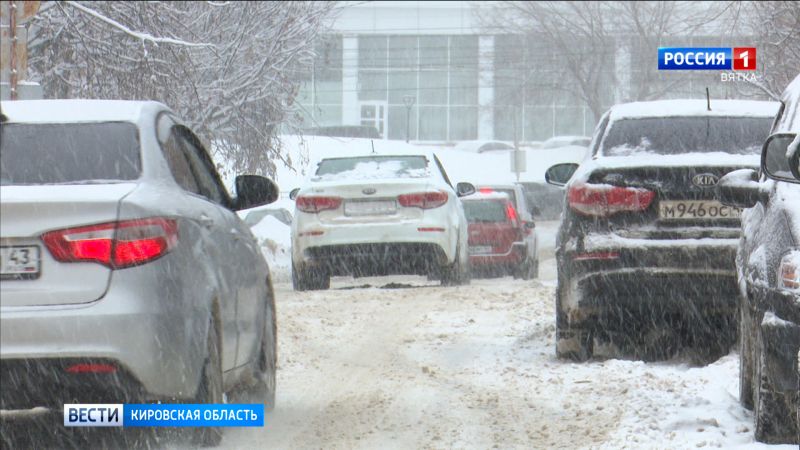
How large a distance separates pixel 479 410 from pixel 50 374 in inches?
114

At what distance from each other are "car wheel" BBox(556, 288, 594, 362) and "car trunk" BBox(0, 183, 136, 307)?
4.50 meters

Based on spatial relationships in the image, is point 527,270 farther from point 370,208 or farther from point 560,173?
point 560,173

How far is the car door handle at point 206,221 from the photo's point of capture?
634 centimetres

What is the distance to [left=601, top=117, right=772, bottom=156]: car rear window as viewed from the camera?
953 cm

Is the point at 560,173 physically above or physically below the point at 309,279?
above

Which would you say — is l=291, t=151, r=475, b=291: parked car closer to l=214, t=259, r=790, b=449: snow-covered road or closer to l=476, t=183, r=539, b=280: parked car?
l=214, t=259, r=790, b=449: snow-covered road

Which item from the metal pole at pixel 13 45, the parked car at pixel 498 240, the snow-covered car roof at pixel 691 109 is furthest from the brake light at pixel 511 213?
the snow-covered car roof at pixel 691 109

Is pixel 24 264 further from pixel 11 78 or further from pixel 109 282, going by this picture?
pixel 11 78

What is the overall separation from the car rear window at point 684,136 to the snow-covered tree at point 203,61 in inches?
336

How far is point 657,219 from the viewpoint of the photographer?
905 cm

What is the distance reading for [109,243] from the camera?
5.50 m

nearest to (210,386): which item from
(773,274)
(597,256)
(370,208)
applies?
(773,274)

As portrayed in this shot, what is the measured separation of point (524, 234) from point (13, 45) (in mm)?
12802

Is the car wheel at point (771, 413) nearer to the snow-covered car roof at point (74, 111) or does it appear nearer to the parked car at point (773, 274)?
the parked car at point (773, 274)
